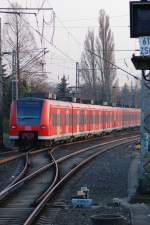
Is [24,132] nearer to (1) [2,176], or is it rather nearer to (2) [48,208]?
(1) [2,176]

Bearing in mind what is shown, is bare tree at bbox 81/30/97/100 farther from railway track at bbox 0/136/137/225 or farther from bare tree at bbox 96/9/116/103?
railway track at bbox 0/136/137/225

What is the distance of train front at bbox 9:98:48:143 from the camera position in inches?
1212

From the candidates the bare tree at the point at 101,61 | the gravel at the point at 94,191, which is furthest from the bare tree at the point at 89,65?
the gravel at the point at 94,191

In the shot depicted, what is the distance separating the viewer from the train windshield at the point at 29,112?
30953mm

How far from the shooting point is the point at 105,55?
7006 cm

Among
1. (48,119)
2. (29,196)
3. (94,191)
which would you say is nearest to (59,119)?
(48,119)

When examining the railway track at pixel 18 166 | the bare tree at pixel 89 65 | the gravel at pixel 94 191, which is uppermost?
the bare tree at pixel 89 65

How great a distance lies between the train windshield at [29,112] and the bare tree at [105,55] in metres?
39.0

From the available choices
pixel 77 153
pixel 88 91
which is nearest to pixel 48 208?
pixel 77 153

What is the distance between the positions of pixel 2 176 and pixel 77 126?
2061 centimetres

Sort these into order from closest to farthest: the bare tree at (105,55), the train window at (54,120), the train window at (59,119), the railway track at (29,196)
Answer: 1. the railway track at (29,196)
2. the train window at (54,120)
3. the train window at (59,119)
4. the bare tree at (105,55)

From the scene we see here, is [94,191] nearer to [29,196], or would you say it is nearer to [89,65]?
Result: [29,196]

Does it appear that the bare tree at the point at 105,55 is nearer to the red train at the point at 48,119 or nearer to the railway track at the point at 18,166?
the red train at the point at 48,119

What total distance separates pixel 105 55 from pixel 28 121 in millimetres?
40037
